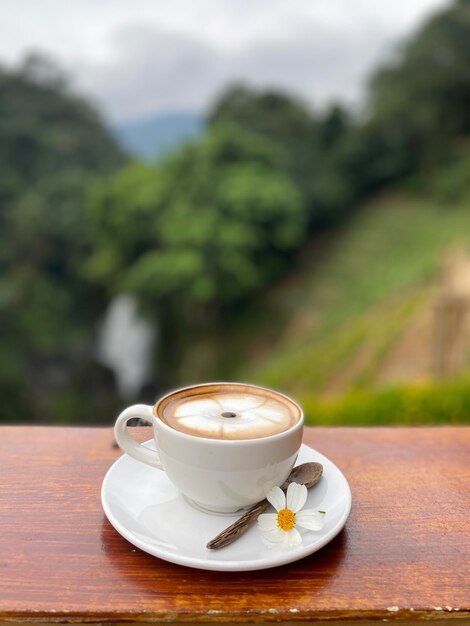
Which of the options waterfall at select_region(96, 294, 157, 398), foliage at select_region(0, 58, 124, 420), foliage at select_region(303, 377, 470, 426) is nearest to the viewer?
foliage at select_region(303, 377, 470, 426)

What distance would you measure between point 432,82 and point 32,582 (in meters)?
12.0

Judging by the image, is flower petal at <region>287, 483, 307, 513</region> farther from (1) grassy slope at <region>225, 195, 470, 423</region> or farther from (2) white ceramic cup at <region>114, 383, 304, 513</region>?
(1) grassy slope at <region>225, 195, 470, 423</region>

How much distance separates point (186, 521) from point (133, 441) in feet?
0.32

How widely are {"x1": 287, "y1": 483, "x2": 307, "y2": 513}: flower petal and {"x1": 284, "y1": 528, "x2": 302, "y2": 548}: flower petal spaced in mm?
22

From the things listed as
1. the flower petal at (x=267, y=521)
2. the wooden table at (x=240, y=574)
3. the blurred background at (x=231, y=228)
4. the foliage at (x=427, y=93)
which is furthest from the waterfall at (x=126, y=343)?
the flower petal at (x=267, y=521)

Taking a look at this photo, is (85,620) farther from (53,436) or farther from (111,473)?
(53,436)

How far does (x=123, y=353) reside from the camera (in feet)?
28.6

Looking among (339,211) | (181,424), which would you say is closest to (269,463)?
(181,424)

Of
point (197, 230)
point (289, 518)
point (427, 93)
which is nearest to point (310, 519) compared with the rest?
point (289, 518)

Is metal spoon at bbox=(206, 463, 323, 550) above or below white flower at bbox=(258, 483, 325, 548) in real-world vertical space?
below

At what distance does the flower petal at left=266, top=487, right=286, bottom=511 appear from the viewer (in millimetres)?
508

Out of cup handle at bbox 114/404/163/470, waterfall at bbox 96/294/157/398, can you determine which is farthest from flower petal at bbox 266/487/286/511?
waterfall at bbox 96/294/157/398

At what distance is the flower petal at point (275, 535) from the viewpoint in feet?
1.58

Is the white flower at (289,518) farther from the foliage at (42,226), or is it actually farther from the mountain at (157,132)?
the mountain at (157,132)
